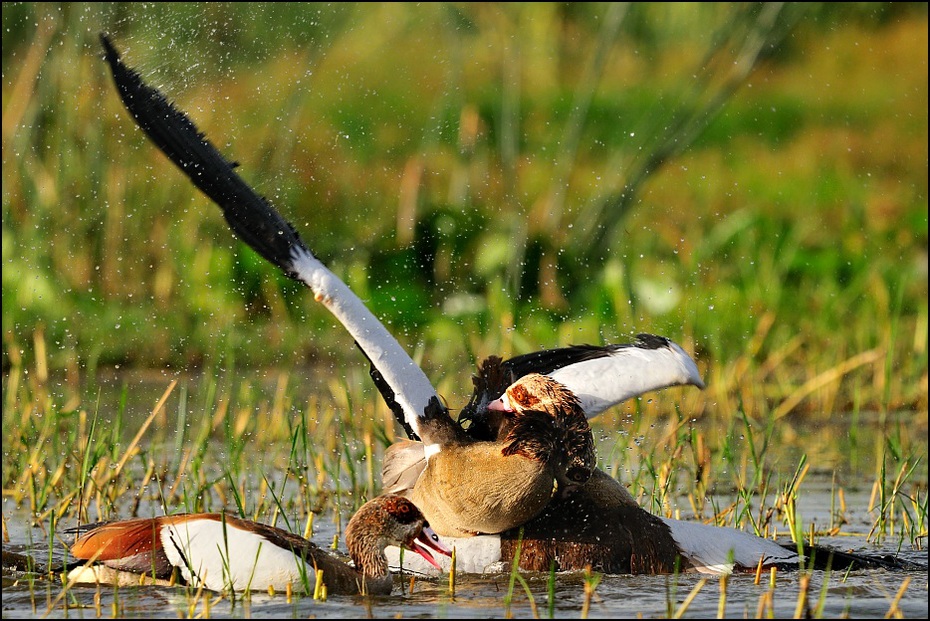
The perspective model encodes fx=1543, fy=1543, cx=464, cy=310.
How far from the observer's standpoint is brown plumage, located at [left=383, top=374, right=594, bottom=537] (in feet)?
14.9

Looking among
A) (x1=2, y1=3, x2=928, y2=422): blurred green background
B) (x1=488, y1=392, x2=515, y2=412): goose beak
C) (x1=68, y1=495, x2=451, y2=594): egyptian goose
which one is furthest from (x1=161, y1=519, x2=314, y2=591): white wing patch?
(x1=2, y1=3, x2=928, y2=422): blurred green background

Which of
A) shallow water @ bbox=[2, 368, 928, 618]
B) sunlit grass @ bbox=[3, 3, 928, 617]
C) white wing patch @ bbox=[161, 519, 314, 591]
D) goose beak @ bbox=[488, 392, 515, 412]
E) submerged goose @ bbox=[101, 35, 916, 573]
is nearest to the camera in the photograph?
shallow water @ bbox=[2, 368, 928, 618]

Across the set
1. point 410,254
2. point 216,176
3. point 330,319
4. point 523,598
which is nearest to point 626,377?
point 523,598

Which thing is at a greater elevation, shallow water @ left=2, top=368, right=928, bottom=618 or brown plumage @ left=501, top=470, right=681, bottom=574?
brown plumage @ left=501, top=470, right=681, bottom=574

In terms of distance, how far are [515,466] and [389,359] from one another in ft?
2.04

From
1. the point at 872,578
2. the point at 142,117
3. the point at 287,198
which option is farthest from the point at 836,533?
the point at 287,198

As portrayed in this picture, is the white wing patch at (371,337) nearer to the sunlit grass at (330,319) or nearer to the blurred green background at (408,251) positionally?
the sunlit grass at (330,319)

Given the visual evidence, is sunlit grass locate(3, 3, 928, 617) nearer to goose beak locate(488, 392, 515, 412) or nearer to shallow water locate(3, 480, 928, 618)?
shallow water locate(3, 480, 928, 618)

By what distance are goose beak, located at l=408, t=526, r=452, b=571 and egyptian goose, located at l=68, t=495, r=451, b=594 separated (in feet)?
0.28

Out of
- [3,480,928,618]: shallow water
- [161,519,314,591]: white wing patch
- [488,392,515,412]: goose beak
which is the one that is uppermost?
[488,392,515,412]: goose beak

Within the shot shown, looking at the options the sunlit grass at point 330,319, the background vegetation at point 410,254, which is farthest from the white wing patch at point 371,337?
the background vegetation at point 410,254

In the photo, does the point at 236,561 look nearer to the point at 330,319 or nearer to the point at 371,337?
the point at 371,337

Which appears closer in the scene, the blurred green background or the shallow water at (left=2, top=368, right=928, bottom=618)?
the shallow water at (left=2, top=368, right=928, bottom=618)

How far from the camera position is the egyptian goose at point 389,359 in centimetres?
460
